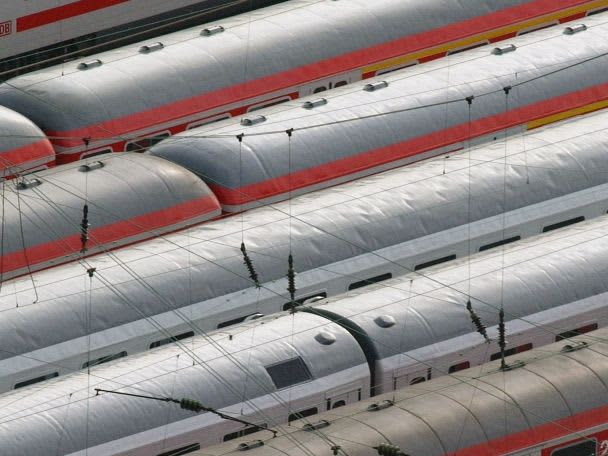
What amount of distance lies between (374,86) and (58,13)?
10.5m

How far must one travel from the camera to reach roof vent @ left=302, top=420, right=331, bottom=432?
28656mm

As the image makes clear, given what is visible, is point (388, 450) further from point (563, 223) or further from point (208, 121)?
point (208, 121)

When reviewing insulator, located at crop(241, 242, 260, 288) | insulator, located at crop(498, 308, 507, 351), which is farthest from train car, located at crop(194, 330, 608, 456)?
insulator, located at crop(241, 242, 260, 288)

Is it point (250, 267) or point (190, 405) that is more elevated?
point (250, 267)

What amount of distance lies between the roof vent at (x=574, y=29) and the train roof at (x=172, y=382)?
13.5 metres

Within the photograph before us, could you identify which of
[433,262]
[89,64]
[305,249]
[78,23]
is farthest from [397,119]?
[78,23]

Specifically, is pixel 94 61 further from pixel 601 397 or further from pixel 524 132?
pixel 601 397

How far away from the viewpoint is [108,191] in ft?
119

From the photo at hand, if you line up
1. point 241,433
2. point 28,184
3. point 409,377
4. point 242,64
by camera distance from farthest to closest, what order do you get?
point 242,64 < point 28,184 < point 409,377 < point 241,433

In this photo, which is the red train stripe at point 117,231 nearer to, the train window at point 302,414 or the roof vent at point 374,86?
the roof vent at point 374,86

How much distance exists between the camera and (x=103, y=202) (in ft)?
118

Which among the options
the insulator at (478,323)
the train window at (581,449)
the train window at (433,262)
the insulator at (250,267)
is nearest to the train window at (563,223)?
the train window at (433,262)

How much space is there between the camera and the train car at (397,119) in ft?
124

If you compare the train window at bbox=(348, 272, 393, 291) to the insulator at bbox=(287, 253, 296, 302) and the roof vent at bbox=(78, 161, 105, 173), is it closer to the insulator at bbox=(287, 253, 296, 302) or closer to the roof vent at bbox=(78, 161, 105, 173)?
the insulator at bbox=(287, 253, 296, 302)
